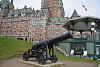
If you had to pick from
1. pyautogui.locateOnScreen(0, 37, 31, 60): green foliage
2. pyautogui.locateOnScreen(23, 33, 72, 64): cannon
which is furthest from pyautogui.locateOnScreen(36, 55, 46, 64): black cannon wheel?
pyautogui.locateOnScreen(0, 37, 31, 60): green foliage

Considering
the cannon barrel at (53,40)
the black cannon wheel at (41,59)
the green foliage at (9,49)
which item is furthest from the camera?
the green foliage at (9,49)

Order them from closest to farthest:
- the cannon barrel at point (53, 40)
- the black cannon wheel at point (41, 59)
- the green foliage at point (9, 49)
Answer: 1. the cannon barrel at point (53, 40)
2. the black cannon wheel at point (41, 59)
3. the green foliage at point (9, 49)

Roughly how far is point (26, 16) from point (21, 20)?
3256 millimetres

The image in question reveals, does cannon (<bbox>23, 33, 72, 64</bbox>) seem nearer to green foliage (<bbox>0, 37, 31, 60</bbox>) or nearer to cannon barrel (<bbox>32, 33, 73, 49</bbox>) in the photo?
cannon barrel (<bbox>32, 33, 73, 49</bbox>)

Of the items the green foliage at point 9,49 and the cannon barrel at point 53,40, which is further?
the green foliage at point 9,49

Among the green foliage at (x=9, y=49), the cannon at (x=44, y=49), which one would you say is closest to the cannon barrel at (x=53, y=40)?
the cannon at (x=44, y=49)

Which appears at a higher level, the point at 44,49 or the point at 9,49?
the point at 44,49

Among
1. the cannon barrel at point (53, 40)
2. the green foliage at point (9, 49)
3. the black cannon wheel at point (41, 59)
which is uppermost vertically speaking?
the cannon barrel at point (53, 40)

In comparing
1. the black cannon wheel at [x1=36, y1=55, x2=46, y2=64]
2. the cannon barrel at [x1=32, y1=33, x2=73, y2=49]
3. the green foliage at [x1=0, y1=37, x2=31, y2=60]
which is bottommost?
the green foliage at [x1=0, y1=37, x2=31, y2=60]

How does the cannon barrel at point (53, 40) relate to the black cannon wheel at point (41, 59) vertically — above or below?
above

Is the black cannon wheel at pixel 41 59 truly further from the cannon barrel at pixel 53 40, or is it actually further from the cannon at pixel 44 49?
the cannon barrel at pixel 53 40

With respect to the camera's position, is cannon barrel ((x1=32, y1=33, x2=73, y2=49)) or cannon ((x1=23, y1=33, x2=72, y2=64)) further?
cannon ((x1=23, y1=33, x2=72, y2=64))

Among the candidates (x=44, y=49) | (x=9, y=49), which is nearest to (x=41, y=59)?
(x=44, y=49)

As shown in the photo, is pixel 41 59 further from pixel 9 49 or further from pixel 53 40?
pixel 9 49
